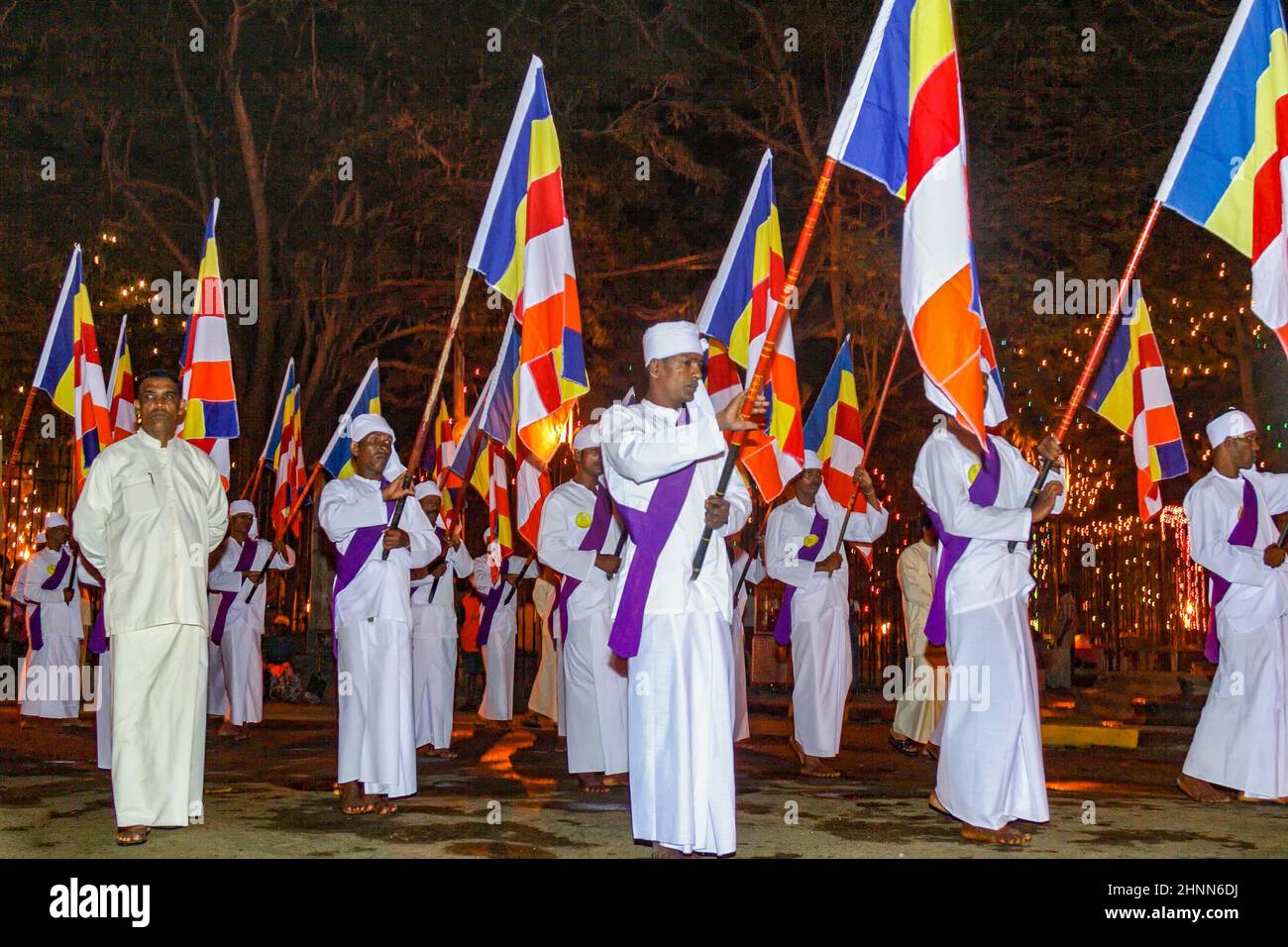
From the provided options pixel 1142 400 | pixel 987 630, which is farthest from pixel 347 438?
pixel 987 630

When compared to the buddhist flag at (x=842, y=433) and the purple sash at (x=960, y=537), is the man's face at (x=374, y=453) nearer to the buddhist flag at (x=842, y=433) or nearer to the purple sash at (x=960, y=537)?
the purple sash at (x=960, y=537)

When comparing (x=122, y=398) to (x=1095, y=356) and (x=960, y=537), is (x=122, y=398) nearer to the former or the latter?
(x=960, y=537)

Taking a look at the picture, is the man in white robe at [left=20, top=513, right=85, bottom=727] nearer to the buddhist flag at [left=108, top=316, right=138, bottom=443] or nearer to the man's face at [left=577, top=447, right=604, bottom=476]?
the buddhist flag at [left=108, top=316, right=138, bottom=443]

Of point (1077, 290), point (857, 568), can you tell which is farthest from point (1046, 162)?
point (857, 568)

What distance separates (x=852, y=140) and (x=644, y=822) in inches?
127

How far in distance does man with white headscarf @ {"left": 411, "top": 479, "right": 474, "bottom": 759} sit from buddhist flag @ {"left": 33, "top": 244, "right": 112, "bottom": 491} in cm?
249

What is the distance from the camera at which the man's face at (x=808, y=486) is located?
447 inches

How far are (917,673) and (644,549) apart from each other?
19.3ft

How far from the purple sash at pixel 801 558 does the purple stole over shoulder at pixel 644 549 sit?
4749 mm

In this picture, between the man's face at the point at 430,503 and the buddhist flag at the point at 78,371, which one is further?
the man's face at the point at 430,503

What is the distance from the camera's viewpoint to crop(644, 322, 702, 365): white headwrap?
6.67m

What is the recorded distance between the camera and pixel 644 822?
644 cm

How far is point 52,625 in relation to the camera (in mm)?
15516

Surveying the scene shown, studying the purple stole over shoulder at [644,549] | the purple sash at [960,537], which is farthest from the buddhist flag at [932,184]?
the purple stole over shoulder at [644,549]
